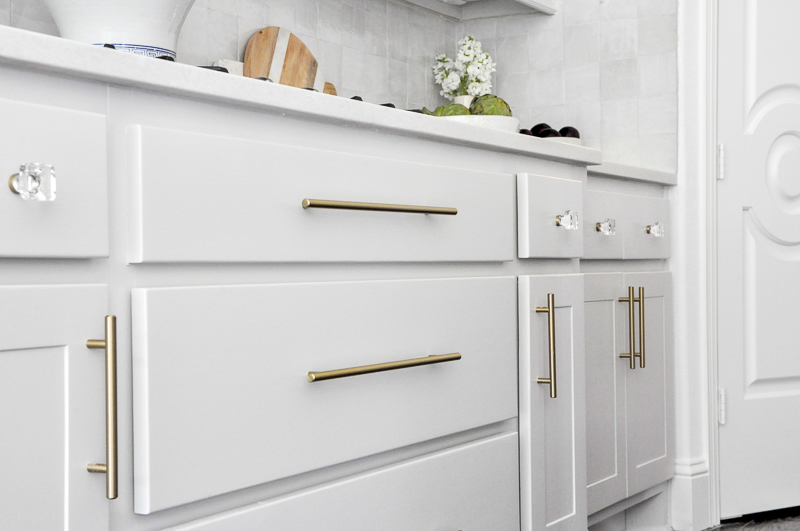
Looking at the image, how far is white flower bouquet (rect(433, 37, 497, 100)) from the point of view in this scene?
2.06m

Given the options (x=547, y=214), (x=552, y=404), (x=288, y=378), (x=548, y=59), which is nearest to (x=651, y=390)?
(x=552, y=404)

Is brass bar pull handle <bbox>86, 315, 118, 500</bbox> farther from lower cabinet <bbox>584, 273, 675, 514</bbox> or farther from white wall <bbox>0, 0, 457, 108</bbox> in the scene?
lower cabinet <bbox>584, 273, 675, 514</bbox>

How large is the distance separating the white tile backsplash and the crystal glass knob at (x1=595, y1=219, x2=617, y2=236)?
1.56ft

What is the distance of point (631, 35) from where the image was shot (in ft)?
6.62

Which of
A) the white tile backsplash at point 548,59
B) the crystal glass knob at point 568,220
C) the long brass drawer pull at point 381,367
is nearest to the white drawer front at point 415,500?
the long brass drawer pull at point 381,367

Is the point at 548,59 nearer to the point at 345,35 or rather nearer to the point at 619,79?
the point at 619,79

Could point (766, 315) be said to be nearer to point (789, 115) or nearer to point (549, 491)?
point (789, 115)

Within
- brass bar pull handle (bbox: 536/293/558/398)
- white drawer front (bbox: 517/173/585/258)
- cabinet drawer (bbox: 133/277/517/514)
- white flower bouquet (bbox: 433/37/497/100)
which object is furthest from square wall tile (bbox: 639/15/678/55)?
cabinet drawer (bbox: 133/277/517/514)

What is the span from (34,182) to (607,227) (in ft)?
4.02

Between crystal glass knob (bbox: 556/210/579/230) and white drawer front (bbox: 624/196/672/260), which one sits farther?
white drawer front (bbox: 624/196/672/260)

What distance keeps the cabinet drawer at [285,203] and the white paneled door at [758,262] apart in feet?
3.70

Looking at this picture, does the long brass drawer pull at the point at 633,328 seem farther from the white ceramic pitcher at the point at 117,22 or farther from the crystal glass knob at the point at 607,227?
the white ceramic pitcher at the point at 117,22

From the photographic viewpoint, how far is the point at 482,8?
223 centimetres

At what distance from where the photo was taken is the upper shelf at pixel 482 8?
83.0 inches
